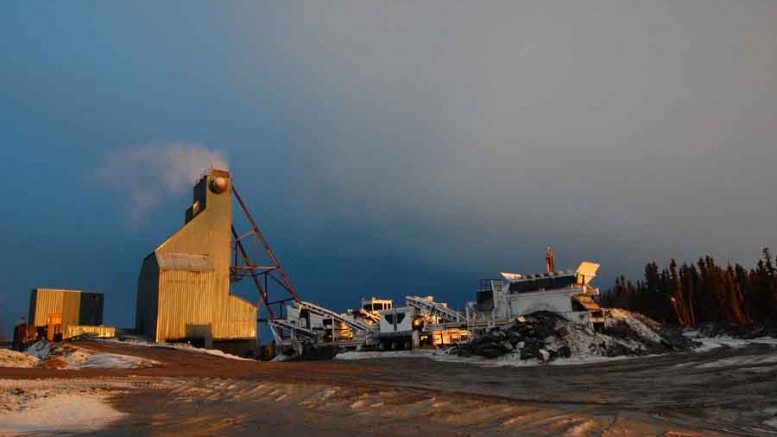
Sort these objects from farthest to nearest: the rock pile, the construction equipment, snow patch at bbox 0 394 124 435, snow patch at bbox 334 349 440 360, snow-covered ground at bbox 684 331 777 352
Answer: the construction equipment → snow patch at bbox 334 349 440 360 → snow-covered ground at bbox 684 331 777 352 → the rock pile → snow patch at bbox 0 394 124 435

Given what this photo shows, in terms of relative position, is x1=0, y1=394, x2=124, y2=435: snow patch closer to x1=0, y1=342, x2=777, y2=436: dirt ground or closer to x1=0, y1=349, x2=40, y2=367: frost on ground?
x1=0, y1=342, x2=777, y2=436: dirt ground

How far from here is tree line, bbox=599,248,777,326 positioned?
79.4 m

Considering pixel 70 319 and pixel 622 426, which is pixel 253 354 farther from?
pixel 622 426

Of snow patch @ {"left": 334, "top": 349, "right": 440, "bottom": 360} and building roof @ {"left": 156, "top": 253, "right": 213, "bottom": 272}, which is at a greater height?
building roof @ {"left": 156, "top": 253, "right": 213, "bottom": 272}

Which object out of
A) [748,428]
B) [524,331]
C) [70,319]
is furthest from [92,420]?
[70,319]

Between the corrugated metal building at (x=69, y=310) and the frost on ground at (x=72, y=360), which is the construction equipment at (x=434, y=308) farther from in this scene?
the frost on ground at (x=72, y=360)

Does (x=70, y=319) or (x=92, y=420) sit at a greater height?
(x=70, y=319)

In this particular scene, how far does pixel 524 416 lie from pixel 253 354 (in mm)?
48590

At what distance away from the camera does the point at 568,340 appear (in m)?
40.2

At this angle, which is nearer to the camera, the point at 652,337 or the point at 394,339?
the point at 652,337

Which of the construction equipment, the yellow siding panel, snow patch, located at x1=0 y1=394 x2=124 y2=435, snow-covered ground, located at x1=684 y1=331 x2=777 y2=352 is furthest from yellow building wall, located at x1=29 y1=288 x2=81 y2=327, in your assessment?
snow-covered ground, located at x1=684 y1=331 x2=777 y2=352

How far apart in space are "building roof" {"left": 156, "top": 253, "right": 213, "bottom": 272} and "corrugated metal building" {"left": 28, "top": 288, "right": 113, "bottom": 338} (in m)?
8.92

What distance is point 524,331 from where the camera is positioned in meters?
42.7

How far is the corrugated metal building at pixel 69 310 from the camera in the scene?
53.2m
